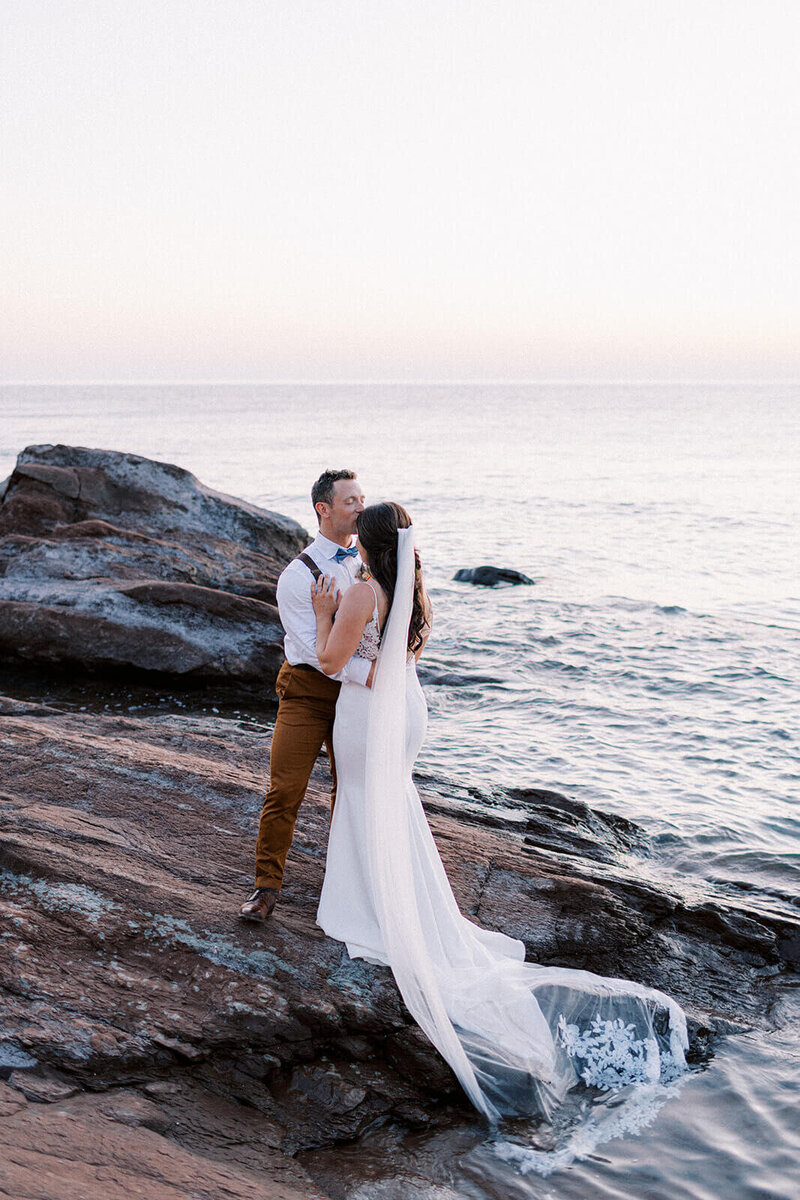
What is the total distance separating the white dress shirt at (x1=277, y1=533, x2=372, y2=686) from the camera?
17.2ft

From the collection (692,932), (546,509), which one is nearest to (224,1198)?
(692,932)

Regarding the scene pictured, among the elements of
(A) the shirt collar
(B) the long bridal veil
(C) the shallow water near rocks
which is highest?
(A) the shirt collar

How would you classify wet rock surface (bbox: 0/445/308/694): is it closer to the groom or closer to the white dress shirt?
the groom

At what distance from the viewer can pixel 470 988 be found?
511cm

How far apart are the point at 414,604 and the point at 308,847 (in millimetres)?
2101

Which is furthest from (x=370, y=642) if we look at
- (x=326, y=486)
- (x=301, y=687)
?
(x=326, y=486)

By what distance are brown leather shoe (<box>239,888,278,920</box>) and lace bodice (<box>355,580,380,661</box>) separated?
140cm

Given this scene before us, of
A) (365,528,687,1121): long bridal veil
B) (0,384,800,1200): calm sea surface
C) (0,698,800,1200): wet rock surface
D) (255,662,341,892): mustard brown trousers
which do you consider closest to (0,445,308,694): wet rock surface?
(0,384,800,1200): calm sea surface

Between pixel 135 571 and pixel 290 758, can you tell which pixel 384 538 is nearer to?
pixel 290 758

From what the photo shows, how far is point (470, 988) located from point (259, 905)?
1192 mm

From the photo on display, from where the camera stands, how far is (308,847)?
6.42 meters

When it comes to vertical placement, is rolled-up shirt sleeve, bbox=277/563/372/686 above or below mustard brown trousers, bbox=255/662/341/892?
above

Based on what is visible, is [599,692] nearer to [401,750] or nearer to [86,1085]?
[401,750]

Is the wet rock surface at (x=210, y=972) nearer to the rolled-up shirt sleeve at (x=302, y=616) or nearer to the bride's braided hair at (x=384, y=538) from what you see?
the rolled-up shirt sleeve at (x=302, y=616)
